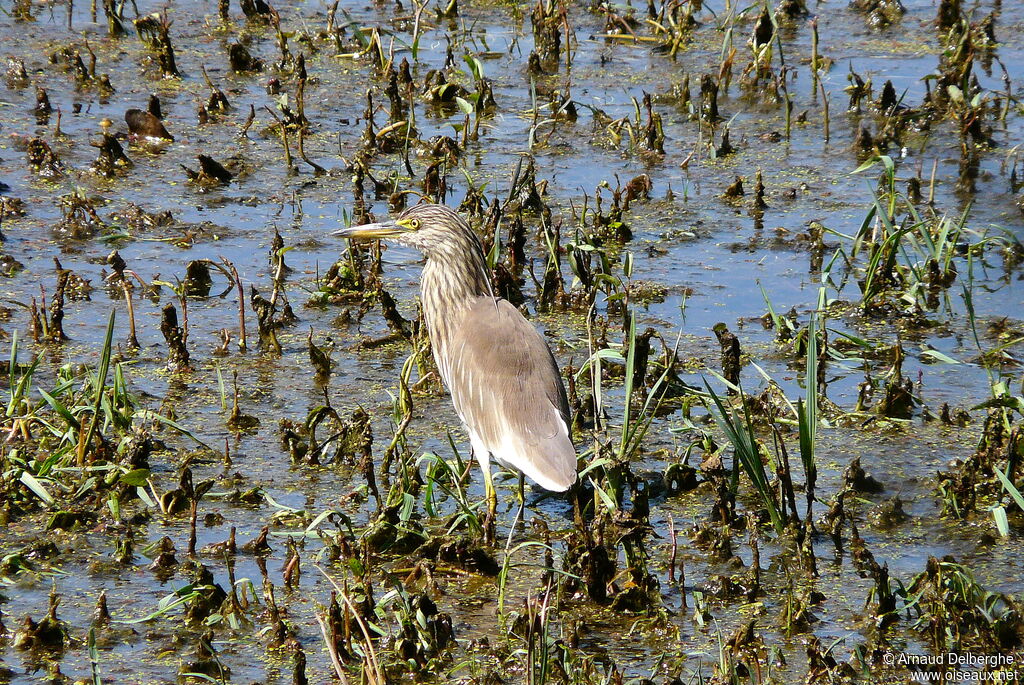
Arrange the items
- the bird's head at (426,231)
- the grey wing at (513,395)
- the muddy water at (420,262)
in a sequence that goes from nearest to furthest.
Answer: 1. the muddy water at (420,262)
2. the grey wing at (513,395)
3. the bird's head at (426,231)

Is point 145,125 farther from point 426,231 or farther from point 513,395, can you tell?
point 513,395

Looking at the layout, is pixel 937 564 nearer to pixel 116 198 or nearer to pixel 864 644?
pixel 864 644

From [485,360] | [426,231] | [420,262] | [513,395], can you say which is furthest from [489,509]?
[420,262]

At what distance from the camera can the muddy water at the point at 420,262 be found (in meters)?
4.35

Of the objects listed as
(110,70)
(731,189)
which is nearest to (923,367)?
(731,189)

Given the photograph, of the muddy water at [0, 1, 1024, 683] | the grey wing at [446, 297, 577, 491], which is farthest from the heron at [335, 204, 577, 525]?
the muddy water at [0, 1, 1024, 683]

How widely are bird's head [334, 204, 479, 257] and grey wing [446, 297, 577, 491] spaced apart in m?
0.43

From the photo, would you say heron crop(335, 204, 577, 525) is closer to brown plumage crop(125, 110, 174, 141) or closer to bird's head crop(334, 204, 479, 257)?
bird's head crop(334, 204, 479, 257)

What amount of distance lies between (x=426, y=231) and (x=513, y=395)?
1.12 meters

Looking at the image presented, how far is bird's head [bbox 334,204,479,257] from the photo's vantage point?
18.9 feet

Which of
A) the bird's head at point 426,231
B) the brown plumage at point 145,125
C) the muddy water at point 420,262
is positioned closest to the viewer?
the muddy water at point 420,262

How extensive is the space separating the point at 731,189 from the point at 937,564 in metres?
3.70

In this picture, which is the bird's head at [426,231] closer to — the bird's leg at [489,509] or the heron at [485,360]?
the heron at [485,360]

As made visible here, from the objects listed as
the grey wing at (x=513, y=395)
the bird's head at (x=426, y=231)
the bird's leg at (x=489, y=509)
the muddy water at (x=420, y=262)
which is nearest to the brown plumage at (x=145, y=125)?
the muddy water at (x=420, y=262)
